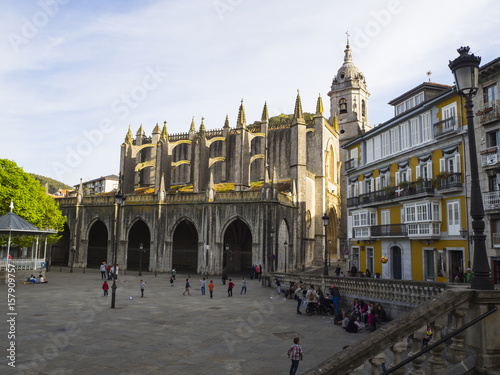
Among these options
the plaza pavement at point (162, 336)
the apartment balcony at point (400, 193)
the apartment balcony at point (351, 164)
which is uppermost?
the apartment balcony at point (351, 164)

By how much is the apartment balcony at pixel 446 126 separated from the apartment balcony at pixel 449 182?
Result: 8.62 feet

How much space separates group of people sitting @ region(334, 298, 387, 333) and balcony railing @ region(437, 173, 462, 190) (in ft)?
35.0

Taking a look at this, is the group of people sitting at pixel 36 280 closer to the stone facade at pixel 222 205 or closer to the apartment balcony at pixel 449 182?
the stone facade at pixel 222 205

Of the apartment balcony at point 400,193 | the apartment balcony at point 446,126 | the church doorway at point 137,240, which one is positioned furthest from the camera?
the church doorway at point 137,240

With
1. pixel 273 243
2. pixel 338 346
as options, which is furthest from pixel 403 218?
pixel 338 346

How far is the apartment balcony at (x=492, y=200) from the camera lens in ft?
66.3

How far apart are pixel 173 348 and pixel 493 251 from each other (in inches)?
700

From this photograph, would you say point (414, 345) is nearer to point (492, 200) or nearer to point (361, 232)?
point (492, 200)

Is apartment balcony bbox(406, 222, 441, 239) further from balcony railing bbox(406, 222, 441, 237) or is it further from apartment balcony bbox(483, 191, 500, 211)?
apartment balcony bbox(483, 191, 500, 211)

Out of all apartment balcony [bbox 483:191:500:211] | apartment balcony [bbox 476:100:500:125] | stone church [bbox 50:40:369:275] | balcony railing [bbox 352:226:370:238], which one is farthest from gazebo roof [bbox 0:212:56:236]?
Result: apartment balcony [bbox 476:100:500:125]

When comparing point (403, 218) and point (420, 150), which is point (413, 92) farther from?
point (403, 218)

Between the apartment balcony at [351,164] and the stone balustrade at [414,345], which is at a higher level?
the apartment balcony at [351,164]

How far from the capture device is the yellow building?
22766 millimetres

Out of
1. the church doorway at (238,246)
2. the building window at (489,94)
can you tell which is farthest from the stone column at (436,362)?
the church doorway at (238,246)
